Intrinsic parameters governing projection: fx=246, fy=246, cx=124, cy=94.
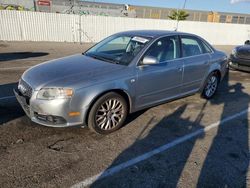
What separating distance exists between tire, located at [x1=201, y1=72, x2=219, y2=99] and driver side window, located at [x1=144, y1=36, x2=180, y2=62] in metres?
1.39

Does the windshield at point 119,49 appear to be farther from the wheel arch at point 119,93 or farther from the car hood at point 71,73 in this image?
the wheel arch at point 119,93

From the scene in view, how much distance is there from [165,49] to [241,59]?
5.66 meters

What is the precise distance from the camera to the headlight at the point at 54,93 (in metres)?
3.48

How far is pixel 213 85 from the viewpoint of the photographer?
6.09 meters

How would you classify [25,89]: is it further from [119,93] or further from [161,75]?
[161,75]

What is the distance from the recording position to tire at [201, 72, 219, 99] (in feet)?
19.2

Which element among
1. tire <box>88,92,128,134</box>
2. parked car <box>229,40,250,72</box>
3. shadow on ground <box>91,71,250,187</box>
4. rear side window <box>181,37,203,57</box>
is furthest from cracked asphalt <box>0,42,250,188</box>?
parked car <box>229,40,250,72</box>

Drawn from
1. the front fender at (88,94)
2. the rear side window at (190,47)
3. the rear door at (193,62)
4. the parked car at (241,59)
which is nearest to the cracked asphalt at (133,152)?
the front fender at (88,94)

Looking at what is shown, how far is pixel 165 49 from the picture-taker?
471cm

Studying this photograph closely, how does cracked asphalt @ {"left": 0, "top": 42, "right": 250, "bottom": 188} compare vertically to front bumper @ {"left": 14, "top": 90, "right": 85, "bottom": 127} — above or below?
below

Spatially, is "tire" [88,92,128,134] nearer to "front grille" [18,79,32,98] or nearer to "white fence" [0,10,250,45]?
"front grille" [18,79,32,98]

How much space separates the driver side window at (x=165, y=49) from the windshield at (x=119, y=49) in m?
0.19

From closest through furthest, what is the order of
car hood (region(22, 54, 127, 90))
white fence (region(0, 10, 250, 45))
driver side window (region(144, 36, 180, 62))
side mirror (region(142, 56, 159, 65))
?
car hood (region(22, 54, 127, 90)) → side mirror (region(142, 56, 159, 65)) → driver side window (region(144, 36, 180, 62)) → white fence (region(0, 10, 250, 45))

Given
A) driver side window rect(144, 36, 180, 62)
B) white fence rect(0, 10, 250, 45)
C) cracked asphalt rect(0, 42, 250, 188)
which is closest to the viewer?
cracked asphalt rect(0, 42, 250, 188)
